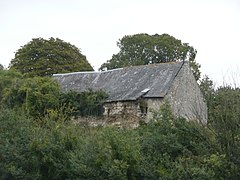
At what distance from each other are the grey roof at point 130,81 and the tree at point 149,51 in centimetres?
1513

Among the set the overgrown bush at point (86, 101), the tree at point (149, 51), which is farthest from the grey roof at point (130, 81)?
the tree at point (149, 51)

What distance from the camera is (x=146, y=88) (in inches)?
1031

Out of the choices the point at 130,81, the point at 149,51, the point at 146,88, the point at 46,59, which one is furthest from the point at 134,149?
the point at 149,51

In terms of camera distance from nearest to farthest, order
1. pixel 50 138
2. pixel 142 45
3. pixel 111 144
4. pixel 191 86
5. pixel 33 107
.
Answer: pixel 111 144, pixel 50 138, pixel 33 107, pixel 191 86, pixel 142 45

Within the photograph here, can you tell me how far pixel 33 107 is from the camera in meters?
25.8

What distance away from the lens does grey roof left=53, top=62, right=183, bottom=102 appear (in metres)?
26.0

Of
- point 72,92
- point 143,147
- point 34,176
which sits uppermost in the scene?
point 72,92

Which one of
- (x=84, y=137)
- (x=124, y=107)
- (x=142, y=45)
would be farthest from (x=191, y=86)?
(x=142, y=45)

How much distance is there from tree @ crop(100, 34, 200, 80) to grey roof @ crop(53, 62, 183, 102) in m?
15.1

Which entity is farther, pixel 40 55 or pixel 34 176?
pixel 40 55

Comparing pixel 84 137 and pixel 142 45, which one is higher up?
pixel 142 45

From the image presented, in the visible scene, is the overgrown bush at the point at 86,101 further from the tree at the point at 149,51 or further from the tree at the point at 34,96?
the tree at the point at 149,51

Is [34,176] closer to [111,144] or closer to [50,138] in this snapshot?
[50,138]

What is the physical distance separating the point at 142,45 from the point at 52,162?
35065mm
